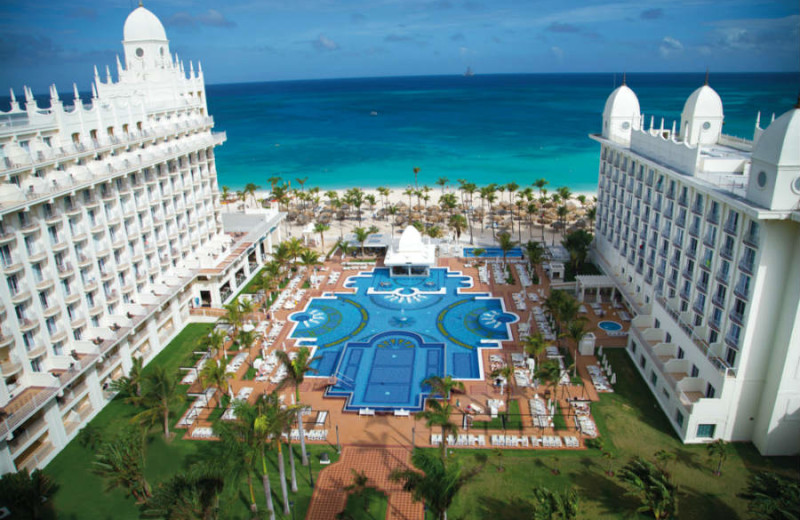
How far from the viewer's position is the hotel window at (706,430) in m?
31.1

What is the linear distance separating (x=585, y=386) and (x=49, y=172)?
39267 millimetres

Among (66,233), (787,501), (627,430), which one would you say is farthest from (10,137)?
(787,501)

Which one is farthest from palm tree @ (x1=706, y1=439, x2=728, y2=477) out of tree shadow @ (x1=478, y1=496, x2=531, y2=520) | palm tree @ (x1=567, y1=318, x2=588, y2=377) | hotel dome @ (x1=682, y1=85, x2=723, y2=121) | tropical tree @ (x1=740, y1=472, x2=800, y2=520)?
hotel dome @ (x1=682, y1=85, x2=723, y2=121)

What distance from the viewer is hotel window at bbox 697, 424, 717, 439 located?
31.1 meters

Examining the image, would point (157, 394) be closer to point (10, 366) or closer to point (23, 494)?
point (23, 494)

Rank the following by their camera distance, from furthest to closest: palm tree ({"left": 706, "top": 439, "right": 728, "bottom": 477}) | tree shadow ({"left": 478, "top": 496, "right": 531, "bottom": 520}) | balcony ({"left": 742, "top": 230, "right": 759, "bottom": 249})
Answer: balcony ({"left": 742, "top": 230, "right": 759, "bottom": 249}), palm tree ({"left": 706, "top": 439, "right": 728, "bottom": 477}), tree shadow ({"left": 478, "top": 496, "right": 531, "bottom": 520})

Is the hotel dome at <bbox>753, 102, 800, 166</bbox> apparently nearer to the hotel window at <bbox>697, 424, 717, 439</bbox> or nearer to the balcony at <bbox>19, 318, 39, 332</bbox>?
the hotel window at <bbox>697, 424, 717, 439</bbox>

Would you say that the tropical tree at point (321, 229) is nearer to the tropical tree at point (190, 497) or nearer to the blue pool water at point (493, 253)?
the blue pool water at point (493, 253)

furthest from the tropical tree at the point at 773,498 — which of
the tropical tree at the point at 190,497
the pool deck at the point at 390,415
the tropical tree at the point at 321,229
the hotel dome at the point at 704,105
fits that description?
the tropical tree at the point at 321,229

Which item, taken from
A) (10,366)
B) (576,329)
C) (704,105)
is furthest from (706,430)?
(10,366)

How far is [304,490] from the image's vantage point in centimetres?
2839

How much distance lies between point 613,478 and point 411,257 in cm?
3310

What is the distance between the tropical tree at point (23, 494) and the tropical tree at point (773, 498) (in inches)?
1329

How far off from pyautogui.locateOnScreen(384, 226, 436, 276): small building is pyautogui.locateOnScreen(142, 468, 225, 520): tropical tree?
36500mm
